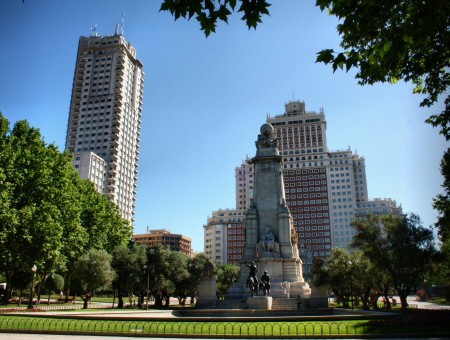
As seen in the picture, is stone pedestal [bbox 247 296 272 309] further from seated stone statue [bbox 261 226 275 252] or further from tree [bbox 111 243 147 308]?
tree [bbox 111 243 147 308]

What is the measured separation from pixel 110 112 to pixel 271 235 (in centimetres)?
8035

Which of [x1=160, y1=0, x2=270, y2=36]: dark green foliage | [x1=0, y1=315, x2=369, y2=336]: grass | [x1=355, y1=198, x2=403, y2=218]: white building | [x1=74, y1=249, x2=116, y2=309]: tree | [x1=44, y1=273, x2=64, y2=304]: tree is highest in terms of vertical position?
[x1=355, y1=198, x2=403, y2=218]: white building

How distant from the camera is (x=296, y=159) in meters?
125

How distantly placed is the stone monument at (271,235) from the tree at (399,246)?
720 centimetres

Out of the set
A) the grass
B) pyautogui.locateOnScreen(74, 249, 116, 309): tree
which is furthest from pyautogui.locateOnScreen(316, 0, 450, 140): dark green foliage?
pyautogui.locateOnScreen(74, 249, 116, 309): tree

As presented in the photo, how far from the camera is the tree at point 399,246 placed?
35.9 m

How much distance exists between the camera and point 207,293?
119ft

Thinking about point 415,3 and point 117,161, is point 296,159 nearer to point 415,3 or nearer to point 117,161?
point 117,161

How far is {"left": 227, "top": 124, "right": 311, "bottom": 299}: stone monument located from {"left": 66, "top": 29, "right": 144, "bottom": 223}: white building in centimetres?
6798

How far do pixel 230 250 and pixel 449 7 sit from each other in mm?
130502

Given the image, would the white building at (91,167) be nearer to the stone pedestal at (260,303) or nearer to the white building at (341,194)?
the white building at (341,194)

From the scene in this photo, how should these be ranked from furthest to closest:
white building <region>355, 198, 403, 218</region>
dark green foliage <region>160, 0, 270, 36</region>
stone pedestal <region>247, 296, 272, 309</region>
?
1. white building <region>355, 198, 403, 218</region>
2. stone pedestal <region>247, 296, 272, 309</region>
3. dark green foliage <region>160, 0, 270, 36</region>

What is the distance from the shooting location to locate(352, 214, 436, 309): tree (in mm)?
35875

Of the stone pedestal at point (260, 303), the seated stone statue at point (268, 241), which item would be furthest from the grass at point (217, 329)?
the seated stone statue at point (268, 241)
